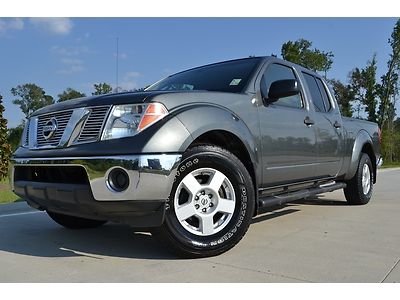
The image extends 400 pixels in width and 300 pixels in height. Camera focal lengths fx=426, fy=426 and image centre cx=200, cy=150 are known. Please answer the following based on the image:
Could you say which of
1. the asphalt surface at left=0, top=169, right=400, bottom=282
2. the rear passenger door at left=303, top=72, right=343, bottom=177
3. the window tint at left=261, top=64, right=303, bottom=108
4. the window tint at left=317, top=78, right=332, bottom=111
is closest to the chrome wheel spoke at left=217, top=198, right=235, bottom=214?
the asphalt surface at left=0, top=169, right=400, bottom=282

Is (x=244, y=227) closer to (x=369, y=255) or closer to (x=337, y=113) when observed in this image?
(x=369, y=255)

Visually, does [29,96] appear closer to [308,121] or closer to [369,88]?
[369,88]

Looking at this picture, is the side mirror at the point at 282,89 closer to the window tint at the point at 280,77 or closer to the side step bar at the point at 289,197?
the window tint at the point at 280,77

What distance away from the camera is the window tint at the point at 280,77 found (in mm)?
4285

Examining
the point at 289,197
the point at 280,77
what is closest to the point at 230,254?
the point at 289,197

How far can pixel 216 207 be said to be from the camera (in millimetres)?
3355

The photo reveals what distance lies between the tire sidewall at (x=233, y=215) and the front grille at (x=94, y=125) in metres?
0.65

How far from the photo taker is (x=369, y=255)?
3400 mm

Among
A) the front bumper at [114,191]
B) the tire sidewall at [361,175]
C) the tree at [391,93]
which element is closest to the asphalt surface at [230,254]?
the front bumper at [114,191]

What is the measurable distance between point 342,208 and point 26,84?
4955 cm

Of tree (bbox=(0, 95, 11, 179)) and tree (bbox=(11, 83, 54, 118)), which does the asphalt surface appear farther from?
tree (bbox=(11, 83, 54, 118))

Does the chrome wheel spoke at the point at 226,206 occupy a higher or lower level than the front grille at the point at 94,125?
lower

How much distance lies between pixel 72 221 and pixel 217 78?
6.90 feet

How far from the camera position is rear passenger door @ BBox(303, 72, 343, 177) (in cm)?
488
